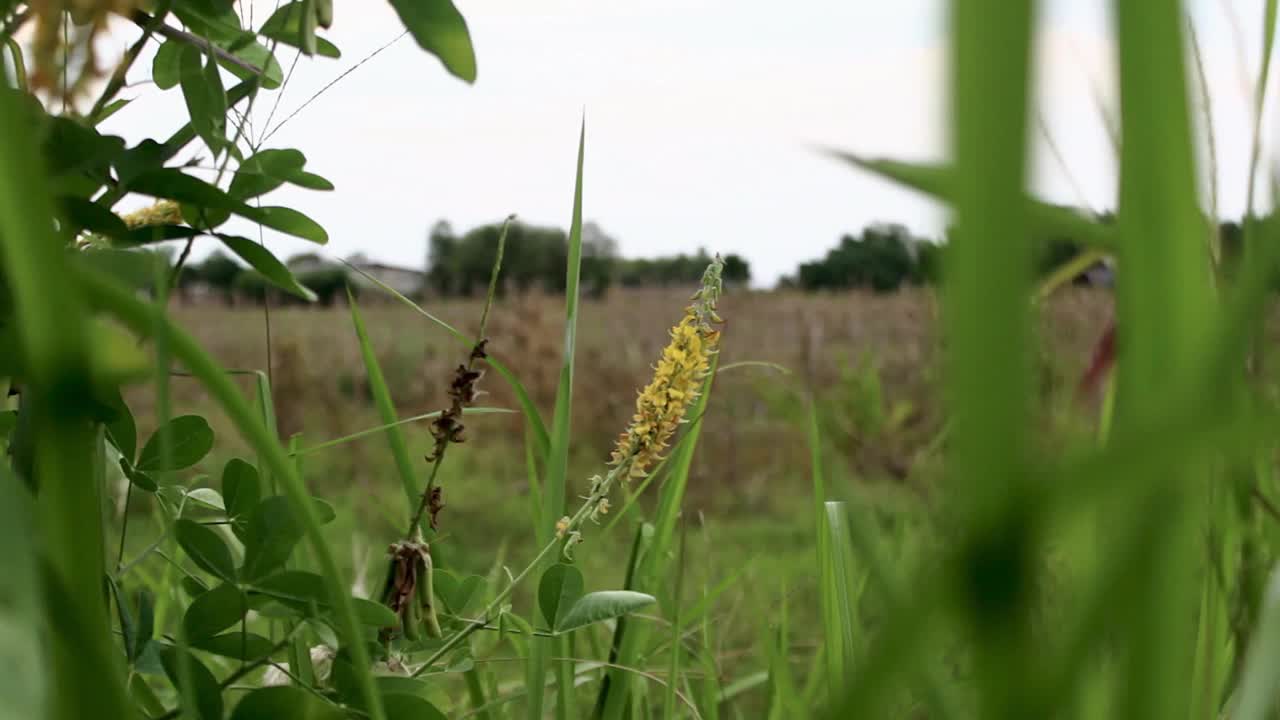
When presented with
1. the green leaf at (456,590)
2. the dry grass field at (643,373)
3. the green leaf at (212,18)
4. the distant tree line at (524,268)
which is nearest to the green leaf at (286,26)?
the green leaf at (212,18)

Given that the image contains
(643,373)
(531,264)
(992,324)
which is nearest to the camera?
(992,324)

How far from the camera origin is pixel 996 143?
0.10 meters

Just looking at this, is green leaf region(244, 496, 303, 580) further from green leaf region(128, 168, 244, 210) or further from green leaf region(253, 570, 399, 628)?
green leaf region(128, 168, 244, 210)

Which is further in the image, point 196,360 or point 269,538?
point 269,538

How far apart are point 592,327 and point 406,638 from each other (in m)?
3.93

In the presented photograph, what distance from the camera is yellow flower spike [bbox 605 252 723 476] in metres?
0.49

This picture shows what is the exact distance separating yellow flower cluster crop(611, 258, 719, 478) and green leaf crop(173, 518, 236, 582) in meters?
0.19

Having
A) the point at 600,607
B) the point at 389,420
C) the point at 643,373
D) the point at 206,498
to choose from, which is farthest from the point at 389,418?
the point at 643,373

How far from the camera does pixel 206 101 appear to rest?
0.38 meters

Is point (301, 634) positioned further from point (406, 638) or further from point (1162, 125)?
point (1162, 125)

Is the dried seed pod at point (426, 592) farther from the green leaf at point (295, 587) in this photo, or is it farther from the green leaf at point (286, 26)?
the green leaf at point (286, 26)

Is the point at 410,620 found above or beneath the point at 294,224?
beneath

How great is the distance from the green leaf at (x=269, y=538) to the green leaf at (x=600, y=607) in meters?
0.13

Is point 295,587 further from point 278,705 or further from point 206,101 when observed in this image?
point 206,101
